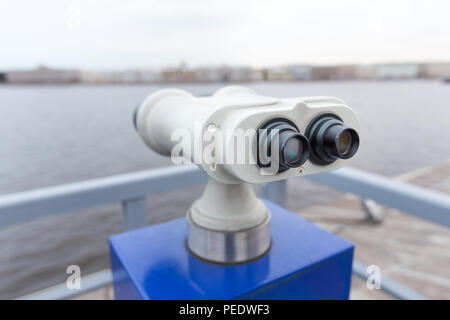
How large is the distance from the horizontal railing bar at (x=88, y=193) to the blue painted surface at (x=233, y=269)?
25 centimetres

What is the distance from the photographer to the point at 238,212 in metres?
0.91

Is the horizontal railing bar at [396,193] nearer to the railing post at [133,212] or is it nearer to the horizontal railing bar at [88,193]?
the horizontal railing bar at [88,193]

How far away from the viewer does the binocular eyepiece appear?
61 centimetres

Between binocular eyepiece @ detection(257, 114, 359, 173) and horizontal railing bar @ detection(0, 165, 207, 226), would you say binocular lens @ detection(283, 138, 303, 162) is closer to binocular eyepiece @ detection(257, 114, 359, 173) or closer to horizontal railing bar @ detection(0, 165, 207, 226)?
binocular eyepiece @ detection(257, 114, 359, 173)

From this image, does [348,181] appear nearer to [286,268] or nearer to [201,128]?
[286,268]

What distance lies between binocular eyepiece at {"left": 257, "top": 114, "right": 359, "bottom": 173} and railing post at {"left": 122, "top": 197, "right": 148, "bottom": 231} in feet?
2.83

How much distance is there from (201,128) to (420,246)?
2981mm

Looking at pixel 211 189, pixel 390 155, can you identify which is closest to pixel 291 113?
pixel 211 189

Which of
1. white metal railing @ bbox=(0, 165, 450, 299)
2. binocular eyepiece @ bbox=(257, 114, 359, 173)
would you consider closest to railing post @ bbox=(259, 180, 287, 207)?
white metal railing @ bbox=(0, 165, 450, 299)

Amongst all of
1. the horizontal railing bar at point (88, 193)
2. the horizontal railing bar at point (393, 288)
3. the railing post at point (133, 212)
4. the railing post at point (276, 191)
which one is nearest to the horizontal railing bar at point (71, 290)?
the railing post at point (133, 212)

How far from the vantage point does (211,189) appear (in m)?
0.93

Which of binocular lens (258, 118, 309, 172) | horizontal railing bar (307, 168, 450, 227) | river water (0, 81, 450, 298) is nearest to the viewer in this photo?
binocular lens (258, 118, 309, 172)

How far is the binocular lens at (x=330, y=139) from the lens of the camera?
655mm
